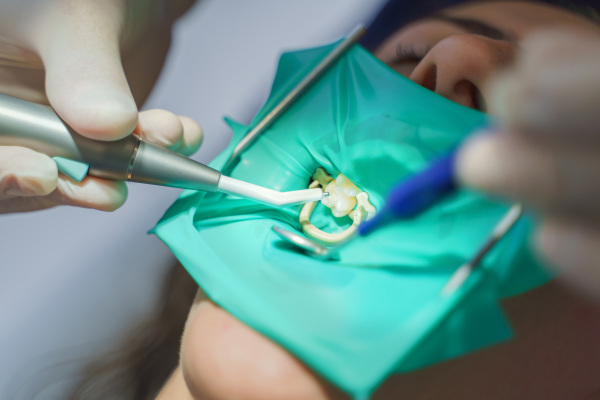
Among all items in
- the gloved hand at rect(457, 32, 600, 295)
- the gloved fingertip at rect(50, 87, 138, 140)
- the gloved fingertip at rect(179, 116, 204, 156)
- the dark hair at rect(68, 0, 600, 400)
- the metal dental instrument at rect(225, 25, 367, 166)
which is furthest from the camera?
the dark hair at rect(68, 0, 600, 400)

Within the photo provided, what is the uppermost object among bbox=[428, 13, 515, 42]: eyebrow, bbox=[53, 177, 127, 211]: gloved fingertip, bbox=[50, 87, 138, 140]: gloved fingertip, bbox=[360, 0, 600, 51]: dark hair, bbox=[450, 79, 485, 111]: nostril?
bbox=[428, 13, 515, 42]: eyebrow

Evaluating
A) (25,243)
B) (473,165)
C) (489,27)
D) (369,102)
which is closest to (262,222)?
(369,102)

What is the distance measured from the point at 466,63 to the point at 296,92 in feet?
0.78

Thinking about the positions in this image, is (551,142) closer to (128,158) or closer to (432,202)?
(432,202)

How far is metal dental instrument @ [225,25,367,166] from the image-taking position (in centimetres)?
66

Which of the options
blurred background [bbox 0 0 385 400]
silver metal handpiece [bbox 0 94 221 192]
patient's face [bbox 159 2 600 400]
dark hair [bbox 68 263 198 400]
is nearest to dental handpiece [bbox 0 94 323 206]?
silver metal handpiece [bbox 0 94 221 192]

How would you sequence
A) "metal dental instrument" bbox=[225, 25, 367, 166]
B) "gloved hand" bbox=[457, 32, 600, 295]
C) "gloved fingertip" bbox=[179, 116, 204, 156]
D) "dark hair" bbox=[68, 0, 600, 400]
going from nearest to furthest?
1. "gloved hand" bbox=[457, 32, 600, 295]
2. "metal dental instrument" bbox=[225, 25, 367, 166]
3. "gloved fingertip" bbox=[179, 116, 204, 156]
4. "dark hair" bbox=[68, 0, 600, 400]

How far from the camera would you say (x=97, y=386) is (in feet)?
3.17

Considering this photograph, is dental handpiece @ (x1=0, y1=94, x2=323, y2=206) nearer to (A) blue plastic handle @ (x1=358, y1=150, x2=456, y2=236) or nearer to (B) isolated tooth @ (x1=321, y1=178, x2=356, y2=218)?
(B) isolated tooth @ (x1=321, y1=178, x2=356, y2=218)

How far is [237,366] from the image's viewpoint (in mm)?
470

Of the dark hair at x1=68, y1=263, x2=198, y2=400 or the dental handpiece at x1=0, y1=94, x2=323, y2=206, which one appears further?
the dark hair at x1=68, y1=263, x2=198, y2=400

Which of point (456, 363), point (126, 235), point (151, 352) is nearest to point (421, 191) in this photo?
point (456, 363)

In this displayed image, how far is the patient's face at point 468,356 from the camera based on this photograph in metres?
0.46

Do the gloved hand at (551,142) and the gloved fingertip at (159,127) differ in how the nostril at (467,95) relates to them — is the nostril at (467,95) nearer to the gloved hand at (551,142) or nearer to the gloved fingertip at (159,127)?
the gloved hand at (551,142)
